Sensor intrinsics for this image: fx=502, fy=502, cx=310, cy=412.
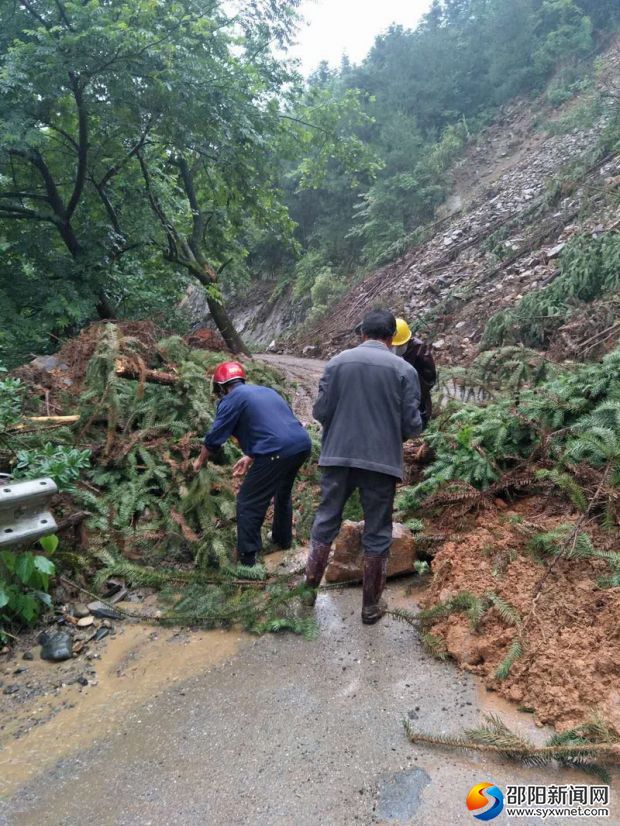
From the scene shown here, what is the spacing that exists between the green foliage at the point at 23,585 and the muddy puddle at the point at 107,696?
388 millimetres

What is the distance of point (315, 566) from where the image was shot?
11.4 feet

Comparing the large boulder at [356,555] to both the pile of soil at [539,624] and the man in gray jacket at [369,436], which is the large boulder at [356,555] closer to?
the pile of soil at [539,624]

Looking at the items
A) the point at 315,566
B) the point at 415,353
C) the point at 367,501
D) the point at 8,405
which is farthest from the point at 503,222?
the point at 8,405

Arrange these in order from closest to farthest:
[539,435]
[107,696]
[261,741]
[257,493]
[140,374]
Result: [261,741] → [107,696] → [257,493] → [539,435] → [140,374]

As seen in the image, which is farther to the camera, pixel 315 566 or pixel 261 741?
pixel 315 566

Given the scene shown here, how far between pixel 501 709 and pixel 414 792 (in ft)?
2.11

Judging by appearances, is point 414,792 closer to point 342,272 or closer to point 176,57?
point 176,57

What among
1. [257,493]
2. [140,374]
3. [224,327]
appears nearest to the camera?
[257,493]

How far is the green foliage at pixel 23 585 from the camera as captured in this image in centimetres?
319

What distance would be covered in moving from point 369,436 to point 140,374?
3.65 metres

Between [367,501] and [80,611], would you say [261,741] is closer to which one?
[367,501]

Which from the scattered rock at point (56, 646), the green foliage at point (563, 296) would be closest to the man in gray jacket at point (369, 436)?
the scattered rock at point (56, 646)

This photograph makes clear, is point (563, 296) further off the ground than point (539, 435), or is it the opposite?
point (563, 296)

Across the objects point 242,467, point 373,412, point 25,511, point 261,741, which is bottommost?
point 261,741
